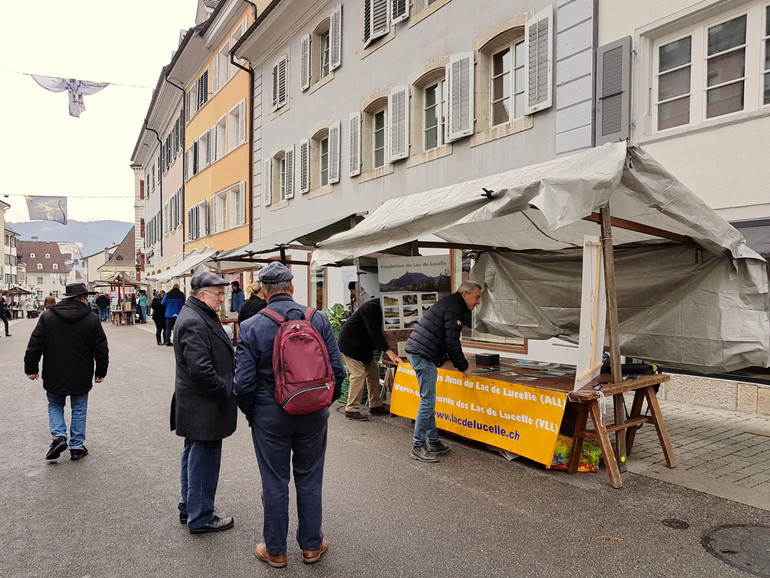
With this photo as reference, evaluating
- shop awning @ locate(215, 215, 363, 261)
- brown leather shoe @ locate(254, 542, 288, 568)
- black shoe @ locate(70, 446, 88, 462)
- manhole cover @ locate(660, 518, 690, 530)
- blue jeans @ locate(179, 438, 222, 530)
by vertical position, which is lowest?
black shoe @ locate(70, 446, 88, 462)

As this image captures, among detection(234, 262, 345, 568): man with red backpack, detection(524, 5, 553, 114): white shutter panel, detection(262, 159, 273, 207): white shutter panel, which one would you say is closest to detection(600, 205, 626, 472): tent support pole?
detection(234, 262, 345, 568): man with red backpack

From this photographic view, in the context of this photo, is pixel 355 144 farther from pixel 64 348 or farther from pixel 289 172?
pixel 64 348

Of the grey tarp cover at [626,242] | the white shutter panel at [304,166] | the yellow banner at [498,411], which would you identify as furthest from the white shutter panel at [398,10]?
the yellow banner at [498,411]

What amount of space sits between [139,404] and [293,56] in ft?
40.3

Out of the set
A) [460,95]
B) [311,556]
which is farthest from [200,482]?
[460,95]

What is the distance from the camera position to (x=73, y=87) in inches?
733

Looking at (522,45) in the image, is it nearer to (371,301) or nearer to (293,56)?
(371,301)

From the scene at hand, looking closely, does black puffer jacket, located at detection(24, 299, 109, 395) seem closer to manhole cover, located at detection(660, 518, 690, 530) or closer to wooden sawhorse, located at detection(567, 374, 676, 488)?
wooden sawhorse, located at detection(567, 374, 676, 488)

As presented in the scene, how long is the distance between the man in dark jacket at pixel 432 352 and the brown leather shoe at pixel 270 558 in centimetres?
241

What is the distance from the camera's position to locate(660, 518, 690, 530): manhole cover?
167 inches

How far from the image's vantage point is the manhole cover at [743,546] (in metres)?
3.67

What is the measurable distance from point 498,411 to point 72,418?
4121 mm

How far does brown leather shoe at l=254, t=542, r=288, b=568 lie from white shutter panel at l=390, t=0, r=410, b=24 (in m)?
11.5

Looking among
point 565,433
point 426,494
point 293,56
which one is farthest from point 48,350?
point 293,56
